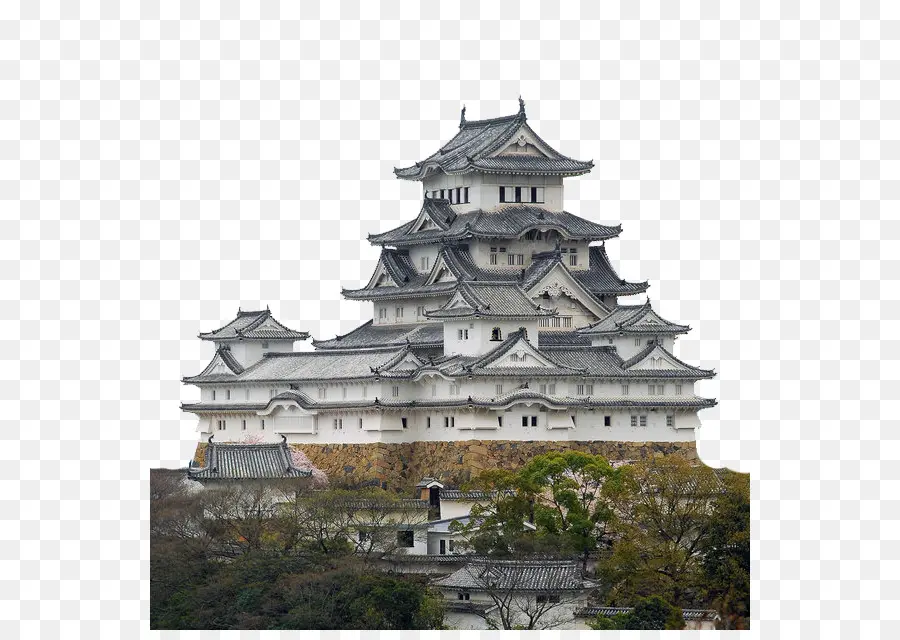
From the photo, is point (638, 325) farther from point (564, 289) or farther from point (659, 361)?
point (564, 289)

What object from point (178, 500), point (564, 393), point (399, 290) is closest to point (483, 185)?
point (399, 290)

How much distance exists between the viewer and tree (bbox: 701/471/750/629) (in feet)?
247

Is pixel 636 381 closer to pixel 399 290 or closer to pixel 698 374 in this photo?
pixel 698 374

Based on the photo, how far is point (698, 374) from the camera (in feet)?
297

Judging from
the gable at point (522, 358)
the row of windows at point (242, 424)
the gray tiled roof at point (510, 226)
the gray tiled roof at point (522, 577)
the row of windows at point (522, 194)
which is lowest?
the gray tiled roof at point (522, 577)

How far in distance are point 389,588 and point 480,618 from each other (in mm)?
2902

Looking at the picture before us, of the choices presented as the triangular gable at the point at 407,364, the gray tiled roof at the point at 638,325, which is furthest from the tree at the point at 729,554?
the triangular gable at the point at 407,364

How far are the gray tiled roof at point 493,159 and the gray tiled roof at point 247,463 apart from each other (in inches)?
591

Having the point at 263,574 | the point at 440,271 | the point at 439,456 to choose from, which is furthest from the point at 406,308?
the point at 263,574

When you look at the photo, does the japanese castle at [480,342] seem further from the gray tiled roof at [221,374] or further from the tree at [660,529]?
the tree at [660,529]

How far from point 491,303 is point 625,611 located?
1771 cm

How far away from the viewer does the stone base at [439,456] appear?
86.5m

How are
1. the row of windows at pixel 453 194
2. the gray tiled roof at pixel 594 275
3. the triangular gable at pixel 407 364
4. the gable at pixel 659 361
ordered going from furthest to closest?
the row of windows at pixel 453 194 → the gray tiled roof at pixel 594 275 → the gable at pixel 659 361 → the triangular gable at pixel 407 364

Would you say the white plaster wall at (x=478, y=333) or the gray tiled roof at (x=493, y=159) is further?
the gray tiled roof at (x=493, y=159)
